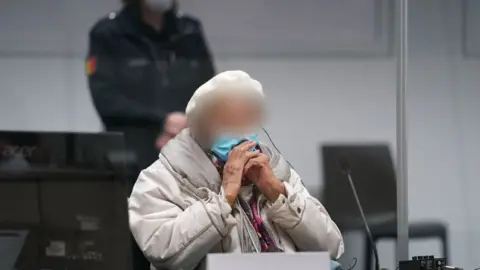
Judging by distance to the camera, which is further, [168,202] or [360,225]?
[360,225]

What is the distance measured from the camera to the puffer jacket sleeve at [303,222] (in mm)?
1749

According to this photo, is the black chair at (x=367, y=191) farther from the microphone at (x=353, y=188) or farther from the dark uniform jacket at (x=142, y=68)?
the dark uniform jacket at (x=142, y=68)

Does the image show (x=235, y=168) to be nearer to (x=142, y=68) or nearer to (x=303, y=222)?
(x=303, y=222)

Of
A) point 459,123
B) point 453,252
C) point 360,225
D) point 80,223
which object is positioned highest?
point 80,223

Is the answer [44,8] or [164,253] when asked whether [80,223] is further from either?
[44,8]

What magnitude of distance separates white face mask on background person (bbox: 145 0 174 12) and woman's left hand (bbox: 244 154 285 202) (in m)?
1.19

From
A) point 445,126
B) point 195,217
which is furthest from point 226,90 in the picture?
point 445,126

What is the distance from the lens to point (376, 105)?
2898 mm

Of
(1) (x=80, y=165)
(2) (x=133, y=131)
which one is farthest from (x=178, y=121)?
(1) (x=80, y=165)

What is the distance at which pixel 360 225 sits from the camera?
9.12ft

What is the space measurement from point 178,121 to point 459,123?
4.34 feet

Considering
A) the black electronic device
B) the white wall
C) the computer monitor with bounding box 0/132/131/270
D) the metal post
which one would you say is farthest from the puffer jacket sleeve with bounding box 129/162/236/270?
the metal post

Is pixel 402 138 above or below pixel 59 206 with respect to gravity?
below

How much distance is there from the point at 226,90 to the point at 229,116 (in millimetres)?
70
